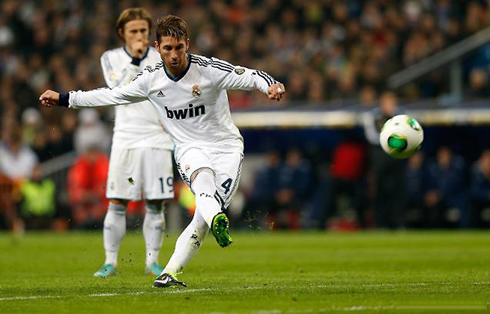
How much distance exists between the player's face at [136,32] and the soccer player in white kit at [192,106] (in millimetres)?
1826

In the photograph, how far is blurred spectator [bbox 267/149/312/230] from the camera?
22125 mm

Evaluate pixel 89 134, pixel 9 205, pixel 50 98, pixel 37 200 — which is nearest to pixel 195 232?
pixel 50 98

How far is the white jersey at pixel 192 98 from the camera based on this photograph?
9203mm

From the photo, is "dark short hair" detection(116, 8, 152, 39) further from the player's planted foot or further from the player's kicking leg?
the player's planted foot

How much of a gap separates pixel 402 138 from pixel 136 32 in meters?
3.12

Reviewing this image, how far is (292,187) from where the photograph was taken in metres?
22.2

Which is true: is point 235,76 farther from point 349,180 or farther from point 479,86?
point 479,86

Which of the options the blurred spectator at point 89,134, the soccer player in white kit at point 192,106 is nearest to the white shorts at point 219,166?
the soccer player in white kit at point 192,106

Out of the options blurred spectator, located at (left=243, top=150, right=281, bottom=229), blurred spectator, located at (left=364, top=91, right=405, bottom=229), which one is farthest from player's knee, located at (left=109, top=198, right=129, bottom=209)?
blurred spectator, located at (left=243, top=150, right=281, bottom=229)

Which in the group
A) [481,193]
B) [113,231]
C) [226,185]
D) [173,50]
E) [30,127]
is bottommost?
[481,193]

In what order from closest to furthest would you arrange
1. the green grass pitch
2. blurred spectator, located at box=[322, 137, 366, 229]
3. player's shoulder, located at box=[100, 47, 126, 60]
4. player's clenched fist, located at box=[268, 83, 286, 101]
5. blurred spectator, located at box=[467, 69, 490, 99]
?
1. the green grass pitch
2. player's clenched fist, located at box=[268, 83, 286, 101]
3. player's shoulder, located at box=[100, 47, 126, 60]
4. blurred spectator, located at box=[322, 137, 366, 229]
5. blurred spectator, located at box=[467, 69, 490, 99]

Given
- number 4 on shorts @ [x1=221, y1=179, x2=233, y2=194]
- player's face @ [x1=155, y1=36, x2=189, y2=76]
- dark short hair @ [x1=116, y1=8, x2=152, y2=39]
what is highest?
dark short hair @ [x1=116, y1=8, x2=152, y2=39]

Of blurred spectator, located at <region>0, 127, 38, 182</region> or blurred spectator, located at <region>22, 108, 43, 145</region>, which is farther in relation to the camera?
blurred spectator, located at <region>22, 108, 43, 145</region>

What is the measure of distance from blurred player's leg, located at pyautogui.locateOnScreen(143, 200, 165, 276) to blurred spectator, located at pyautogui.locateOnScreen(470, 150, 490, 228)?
10617 millimetres
